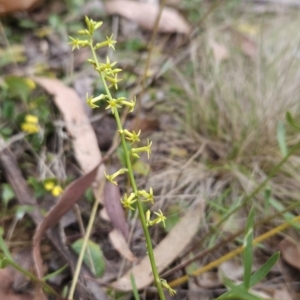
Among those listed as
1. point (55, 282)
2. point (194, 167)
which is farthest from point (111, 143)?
point (55, 282)

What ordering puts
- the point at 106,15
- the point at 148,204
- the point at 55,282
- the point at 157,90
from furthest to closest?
the point at 106,15 → the point at 157,90 → the point at 148,204 → the point at 55,282

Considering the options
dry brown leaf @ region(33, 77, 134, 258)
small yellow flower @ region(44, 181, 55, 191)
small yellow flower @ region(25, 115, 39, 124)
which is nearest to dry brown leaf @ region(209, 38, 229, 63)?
dry brown leaf @ region(33, 77, 134, 258)

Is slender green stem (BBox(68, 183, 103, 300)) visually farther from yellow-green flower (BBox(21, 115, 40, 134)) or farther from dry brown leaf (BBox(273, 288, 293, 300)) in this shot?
dry brown leaf (BBox(273, 288, 293, 300))

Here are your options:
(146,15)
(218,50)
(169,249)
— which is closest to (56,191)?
(169,249)

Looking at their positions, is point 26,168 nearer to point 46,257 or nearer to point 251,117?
point 46,257

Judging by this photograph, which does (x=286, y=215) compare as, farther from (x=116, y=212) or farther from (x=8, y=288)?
(x=8, y=288)

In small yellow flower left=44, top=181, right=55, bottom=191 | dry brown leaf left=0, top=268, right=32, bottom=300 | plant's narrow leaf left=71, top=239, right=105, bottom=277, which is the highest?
small yellow flower left=44, top=181, right=55, bottom=191
